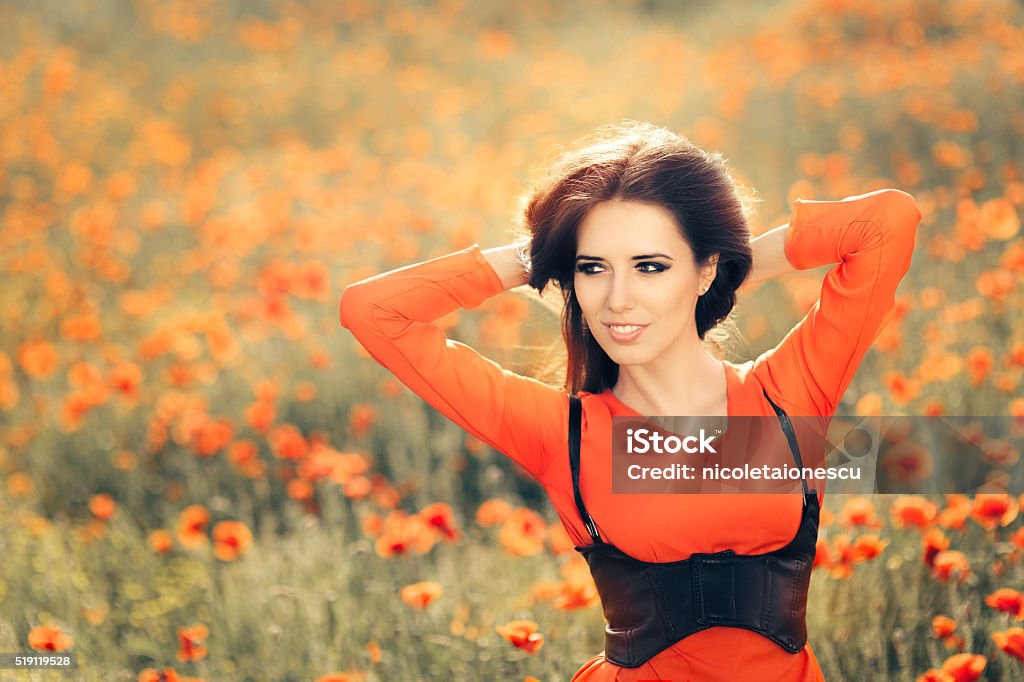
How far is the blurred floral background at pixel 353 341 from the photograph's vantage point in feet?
8.31

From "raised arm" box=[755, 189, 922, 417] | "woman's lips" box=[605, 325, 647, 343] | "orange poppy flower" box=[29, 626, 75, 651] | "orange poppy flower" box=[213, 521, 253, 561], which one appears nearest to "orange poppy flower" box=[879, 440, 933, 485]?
"raised arm" box=[755, 189, 922, 417]

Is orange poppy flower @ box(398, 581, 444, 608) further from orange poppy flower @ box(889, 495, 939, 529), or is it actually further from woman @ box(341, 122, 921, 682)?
orange poppy flower @ box(889, 495, 939, 529)

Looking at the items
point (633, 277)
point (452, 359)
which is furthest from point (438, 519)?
point (633, 277)

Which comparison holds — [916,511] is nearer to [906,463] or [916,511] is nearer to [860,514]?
[860,514]

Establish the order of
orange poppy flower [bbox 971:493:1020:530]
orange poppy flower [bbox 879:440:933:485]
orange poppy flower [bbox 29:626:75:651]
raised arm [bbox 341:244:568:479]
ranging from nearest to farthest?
raised arm [bbox 341:244:568:479] < orange poppy flower [bbox 29:626:75:651] < orange poppy flower [bbox 971:493:1020:530] < orange poppy flower [bbox 879:440:933:485]

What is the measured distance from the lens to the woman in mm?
1817

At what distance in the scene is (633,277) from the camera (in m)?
1.85

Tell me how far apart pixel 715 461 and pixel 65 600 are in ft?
6.45

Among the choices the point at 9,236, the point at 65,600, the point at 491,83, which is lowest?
the point at 65,600

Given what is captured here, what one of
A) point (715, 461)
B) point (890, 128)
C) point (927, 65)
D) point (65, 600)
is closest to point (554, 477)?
point (715, 461)

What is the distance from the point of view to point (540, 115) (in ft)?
25.2

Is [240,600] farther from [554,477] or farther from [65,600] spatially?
[554,477]

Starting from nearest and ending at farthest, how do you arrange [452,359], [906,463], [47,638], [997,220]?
[452,359], [47,638], [906,463], [997,220]

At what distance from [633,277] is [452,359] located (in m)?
0.37
